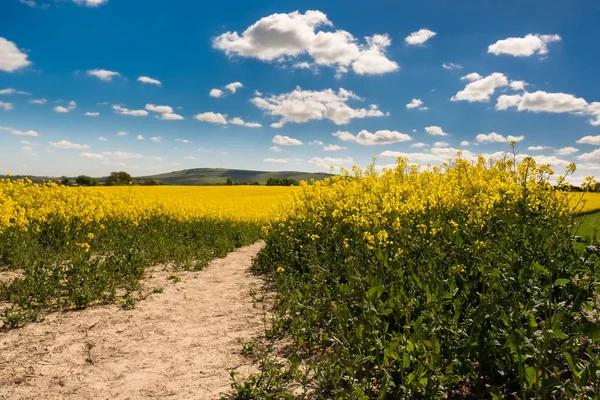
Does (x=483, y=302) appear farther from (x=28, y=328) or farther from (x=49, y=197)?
(x=49, y=197)

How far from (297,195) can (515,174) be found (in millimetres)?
6044

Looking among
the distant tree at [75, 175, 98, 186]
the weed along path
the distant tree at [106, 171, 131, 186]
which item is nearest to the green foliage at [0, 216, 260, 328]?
the weed along path

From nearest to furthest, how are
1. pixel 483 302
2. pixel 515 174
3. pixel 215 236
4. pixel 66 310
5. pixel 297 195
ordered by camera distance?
pixel 483 302 < pixel 66 310 < pixel 515 174 < pixel 297 195 < pixel 215 236

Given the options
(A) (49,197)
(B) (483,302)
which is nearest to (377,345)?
(B) (483,302)

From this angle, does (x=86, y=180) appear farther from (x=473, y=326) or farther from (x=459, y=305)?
(x=473, y=326)

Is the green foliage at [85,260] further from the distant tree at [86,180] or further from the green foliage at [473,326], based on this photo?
the distant tree at [86,180]

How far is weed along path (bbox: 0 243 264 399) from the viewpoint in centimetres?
393

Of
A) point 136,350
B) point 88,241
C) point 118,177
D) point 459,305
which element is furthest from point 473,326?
point 118,177

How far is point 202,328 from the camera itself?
563cm

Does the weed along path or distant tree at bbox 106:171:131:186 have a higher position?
distant tree at bbox 106:171:131:186

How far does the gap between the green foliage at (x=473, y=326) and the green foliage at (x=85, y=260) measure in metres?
3.88

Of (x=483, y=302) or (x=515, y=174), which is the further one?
(x=515, y=174)

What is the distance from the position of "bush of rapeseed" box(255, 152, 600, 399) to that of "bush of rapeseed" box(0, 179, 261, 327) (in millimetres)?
3559

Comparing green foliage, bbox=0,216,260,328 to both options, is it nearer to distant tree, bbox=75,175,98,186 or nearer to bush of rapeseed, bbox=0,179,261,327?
bush of rapeseed, bbox=0,179,261,327
